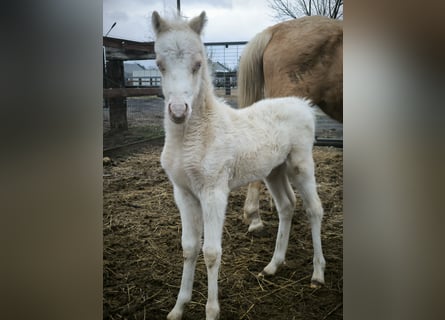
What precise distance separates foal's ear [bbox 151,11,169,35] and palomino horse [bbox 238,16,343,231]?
1.06 ft

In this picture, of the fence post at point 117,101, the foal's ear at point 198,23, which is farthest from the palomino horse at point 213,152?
the fence post at point 117,101

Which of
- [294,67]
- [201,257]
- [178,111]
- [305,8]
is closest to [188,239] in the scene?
[201,257]

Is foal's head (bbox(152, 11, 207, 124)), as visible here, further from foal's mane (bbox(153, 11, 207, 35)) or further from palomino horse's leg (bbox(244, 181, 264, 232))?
palomino horse's leg (bbox(244, 181, 264, 232))

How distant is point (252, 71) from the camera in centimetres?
182

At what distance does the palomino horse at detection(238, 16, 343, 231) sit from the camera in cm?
176

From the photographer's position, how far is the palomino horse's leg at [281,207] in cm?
178

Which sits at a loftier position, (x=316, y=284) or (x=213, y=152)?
(x=213, y=152)

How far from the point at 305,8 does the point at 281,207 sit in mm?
780

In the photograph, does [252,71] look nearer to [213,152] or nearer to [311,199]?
[213,152]

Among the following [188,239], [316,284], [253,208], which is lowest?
[316,284]
